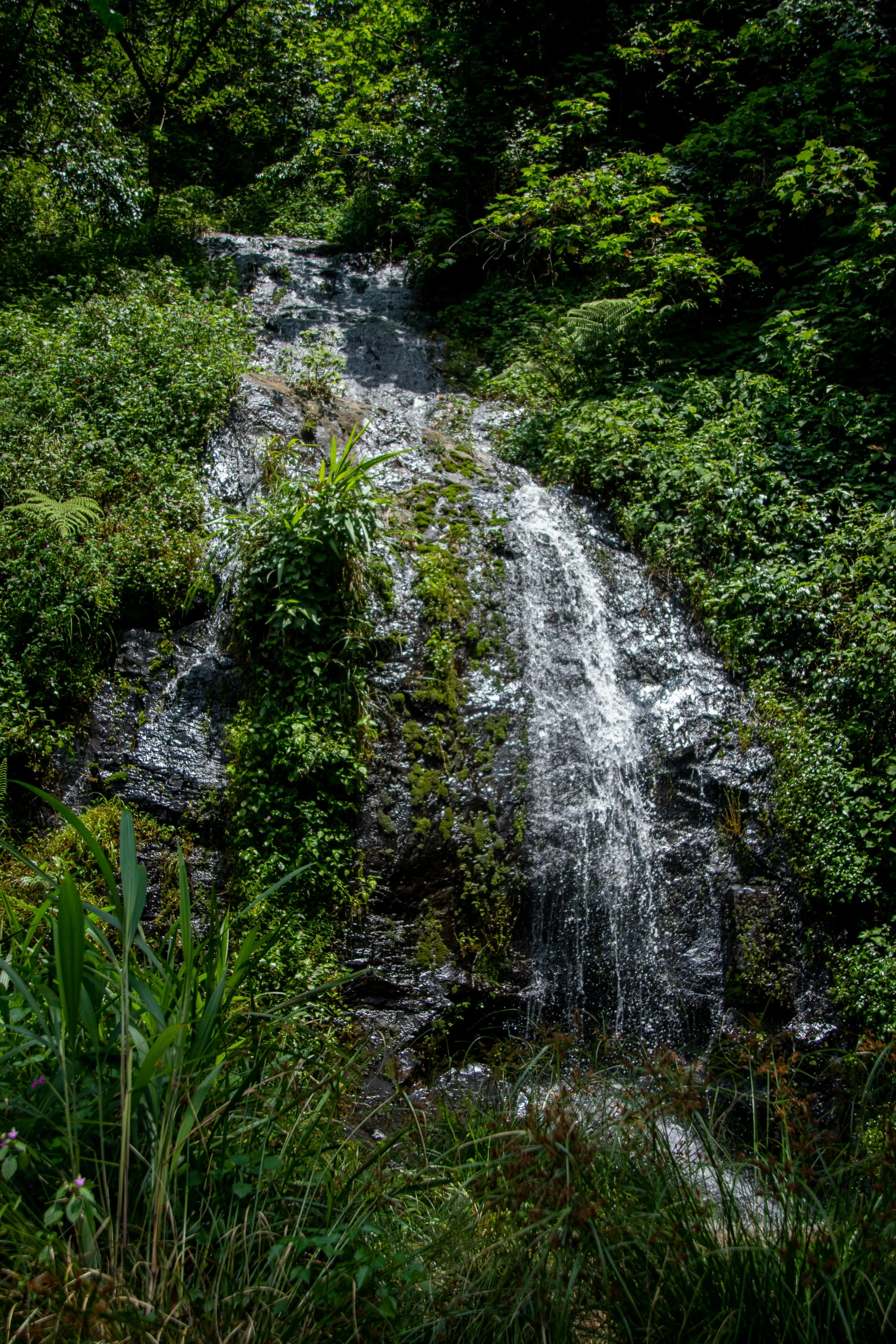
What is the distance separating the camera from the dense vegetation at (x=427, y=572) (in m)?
2.06

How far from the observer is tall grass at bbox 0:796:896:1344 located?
1924 mm

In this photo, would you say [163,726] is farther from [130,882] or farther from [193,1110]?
[193,1110]

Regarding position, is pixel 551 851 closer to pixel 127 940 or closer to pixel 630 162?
pixel 127 940

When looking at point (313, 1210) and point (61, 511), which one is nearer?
point (313, 1210)

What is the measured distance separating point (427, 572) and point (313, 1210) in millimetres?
5628

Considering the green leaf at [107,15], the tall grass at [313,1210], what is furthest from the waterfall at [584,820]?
the green leaf at [107,15]

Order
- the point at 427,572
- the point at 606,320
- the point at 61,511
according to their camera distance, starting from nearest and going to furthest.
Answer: the point at 61,511, the point at 427,572, the point at 606,320

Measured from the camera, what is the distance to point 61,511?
6.52 metres

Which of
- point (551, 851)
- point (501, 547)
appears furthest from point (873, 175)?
point (551, 851)

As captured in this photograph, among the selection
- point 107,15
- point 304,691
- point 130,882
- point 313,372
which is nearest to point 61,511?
point 304,691

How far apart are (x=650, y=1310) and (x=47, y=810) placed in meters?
4.98

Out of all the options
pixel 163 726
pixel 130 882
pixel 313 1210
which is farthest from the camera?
pixel 163 726

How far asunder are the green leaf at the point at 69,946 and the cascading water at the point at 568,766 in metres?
3.25

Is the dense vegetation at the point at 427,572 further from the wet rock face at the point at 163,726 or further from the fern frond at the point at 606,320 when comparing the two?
the wet rock face at the point at 163,726
